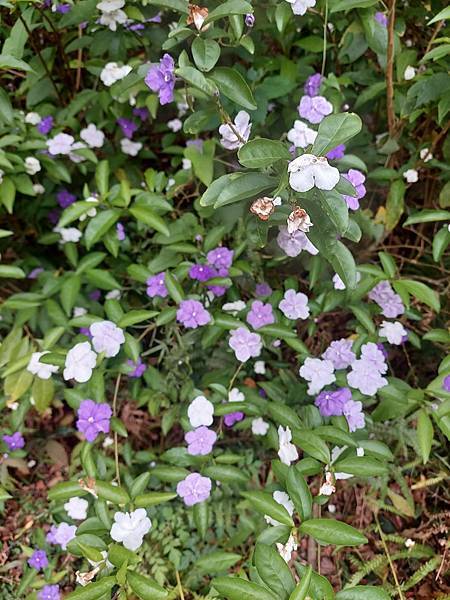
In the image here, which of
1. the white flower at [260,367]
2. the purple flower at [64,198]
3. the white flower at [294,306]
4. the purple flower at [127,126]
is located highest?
the purple flower at [127,126]

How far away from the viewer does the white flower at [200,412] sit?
161 cm

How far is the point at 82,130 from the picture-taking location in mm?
2078

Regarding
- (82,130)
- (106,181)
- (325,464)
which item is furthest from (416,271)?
(82,130)

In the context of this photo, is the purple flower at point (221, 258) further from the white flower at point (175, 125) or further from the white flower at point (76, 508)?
the white flower at point (76, 508)

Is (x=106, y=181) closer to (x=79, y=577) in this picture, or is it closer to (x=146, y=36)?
(x=146, y=36)

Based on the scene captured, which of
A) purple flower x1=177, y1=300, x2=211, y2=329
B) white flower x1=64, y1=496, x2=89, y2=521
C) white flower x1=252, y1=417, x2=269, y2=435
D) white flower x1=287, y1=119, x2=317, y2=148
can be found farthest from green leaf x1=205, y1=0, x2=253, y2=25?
white flower x1=64, y1=496, x2=89, y2=521

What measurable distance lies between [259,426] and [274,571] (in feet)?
1.94

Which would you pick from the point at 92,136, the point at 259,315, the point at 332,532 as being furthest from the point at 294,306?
the point at 92,136

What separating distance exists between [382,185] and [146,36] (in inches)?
35.0

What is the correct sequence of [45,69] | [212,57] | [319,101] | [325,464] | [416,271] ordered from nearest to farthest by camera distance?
[212,57] → [325,464] → [319,101] → [45,69] → [416,271]

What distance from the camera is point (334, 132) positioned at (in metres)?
1.14

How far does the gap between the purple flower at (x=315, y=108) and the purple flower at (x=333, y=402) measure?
2.39ft

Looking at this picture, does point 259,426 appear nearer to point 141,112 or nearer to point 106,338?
point 106,338

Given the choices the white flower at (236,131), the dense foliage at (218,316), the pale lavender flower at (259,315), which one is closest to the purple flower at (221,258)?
the dense foliage at (218,316)
